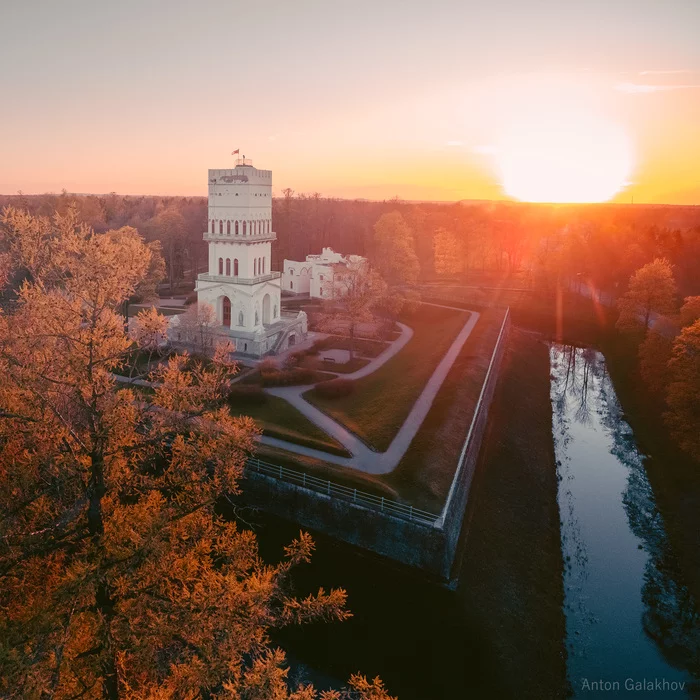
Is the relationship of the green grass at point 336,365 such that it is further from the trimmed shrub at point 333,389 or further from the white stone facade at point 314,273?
the white stone facade at point 314,273

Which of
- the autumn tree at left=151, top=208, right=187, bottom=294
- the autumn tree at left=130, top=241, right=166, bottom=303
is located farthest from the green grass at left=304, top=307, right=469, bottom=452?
the autumn tree at left=151, top=208, right=187, bottom=294

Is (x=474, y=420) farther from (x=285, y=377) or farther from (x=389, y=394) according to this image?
(x=285, y=377)

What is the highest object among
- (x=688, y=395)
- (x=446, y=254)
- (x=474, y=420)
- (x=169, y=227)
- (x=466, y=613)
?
(x=169, y=227)

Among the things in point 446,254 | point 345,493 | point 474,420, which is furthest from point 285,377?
point 446,254

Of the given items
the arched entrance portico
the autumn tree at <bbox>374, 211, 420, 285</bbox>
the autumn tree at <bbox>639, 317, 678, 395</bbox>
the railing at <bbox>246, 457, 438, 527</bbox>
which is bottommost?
the railing at <bbox>246, 457, 438, 527</bbox>

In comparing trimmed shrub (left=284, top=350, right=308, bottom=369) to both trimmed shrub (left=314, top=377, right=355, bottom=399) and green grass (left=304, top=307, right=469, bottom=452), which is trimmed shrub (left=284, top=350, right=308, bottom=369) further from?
green grass (left=304, top=307, right=469, bottom=452)

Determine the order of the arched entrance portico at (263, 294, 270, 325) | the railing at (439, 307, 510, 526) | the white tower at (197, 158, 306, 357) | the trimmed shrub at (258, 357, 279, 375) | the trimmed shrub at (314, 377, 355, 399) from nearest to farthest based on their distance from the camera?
the railing at (439, 307, 510, 526)
the trimmed shrub at (314, 377, 355, 399)
the trimmed shrub at (258, 357, 279, 375)
the white tower at (197, 158, 306, 357)
the arched entrance portico at (263, 294, 270, 325)

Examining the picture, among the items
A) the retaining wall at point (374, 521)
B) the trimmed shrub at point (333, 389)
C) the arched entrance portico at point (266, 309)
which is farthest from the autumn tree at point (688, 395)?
the arched entrance portico at point (266, 309)
